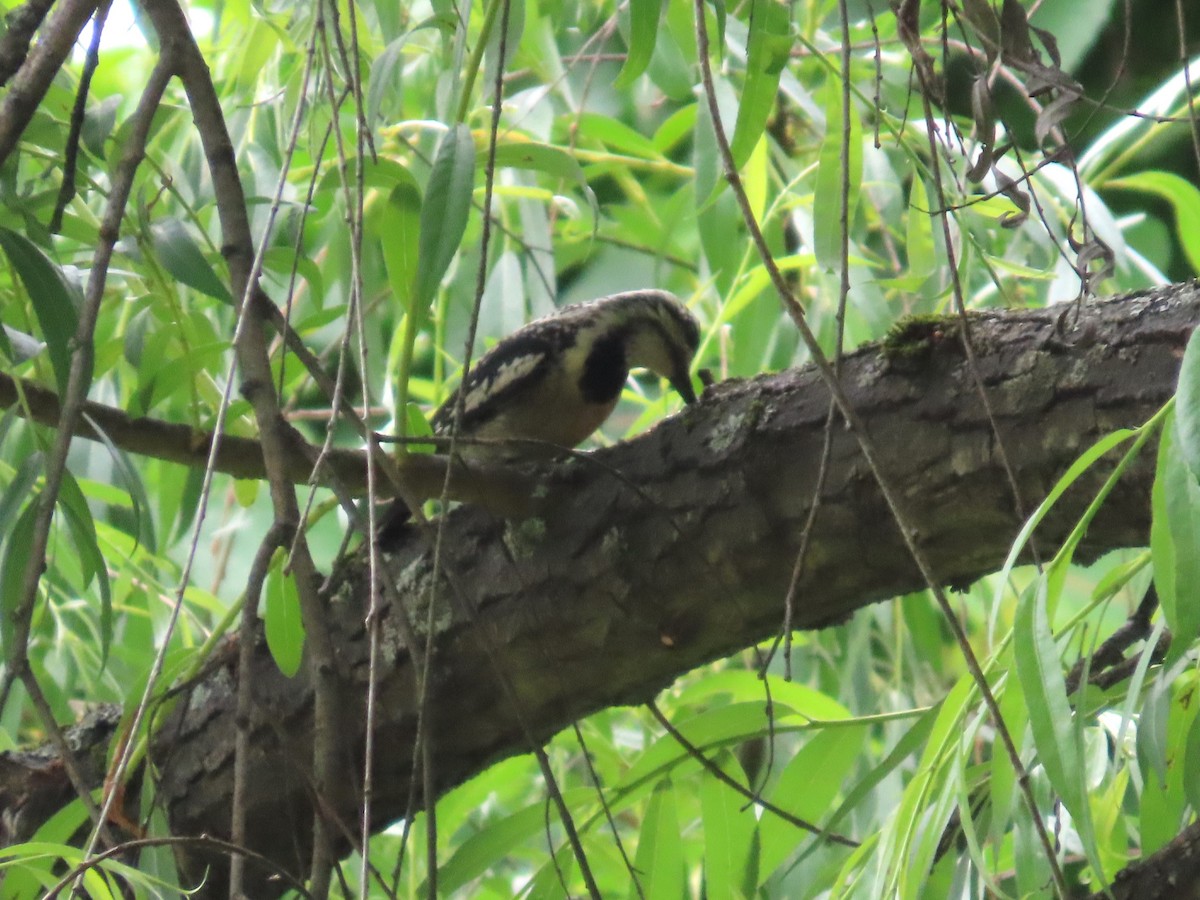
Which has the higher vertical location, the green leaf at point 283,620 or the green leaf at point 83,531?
the green leaf at point 83,531

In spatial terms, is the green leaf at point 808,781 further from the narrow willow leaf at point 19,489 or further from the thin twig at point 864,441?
the narrow willow leaf at point 19,489

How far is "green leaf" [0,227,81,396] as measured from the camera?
1304mm

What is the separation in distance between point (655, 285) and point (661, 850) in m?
1.37

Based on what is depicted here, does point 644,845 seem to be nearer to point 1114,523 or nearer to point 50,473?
point 1114,523

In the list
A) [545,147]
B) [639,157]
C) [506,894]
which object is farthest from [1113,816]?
[639,157]

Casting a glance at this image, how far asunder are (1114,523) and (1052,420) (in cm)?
14

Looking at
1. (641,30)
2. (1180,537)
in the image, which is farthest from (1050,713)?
(641,30)

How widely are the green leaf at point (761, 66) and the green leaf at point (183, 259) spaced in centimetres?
59

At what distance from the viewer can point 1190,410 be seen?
82cm

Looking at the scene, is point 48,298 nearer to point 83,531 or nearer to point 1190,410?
point 83,531

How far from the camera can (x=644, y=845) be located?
66.6 inches

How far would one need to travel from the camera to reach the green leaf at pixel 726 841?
1626mm

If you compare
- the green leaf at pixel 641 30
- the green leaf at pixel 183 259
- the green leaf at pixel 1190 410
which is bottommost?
the green leaf at pixel 1190 410

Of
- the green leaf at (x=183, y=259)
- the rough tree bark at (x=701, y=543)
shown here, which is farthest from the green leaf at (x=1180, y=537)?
the green leaf at (x=183, y=259)
